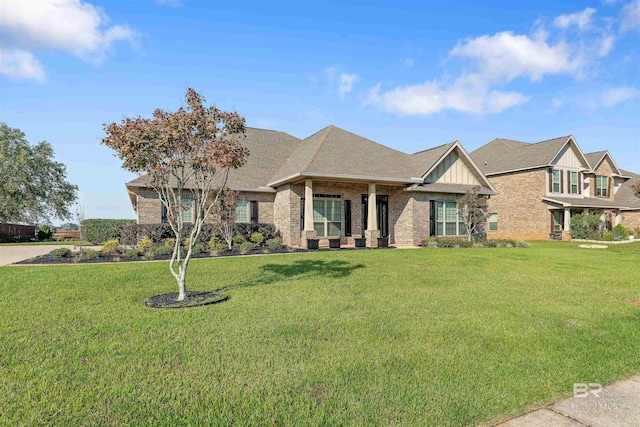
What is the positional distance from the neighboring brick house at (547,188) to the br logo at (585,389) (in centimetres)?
2621

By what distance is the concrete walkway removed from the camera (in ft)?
9.78

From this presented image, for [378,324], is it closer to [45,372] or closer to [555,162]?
[45,372]

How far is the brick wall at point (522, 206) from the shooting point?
27.6 metres

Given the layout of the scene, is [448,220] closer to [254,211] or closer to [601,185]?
[254,211]

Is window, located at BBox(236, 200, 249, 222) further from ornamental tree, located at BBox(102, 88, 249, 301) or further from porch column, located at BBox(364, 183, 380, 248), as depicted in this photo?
ornamental tree, located at BBox(102, 88, 249, 301)

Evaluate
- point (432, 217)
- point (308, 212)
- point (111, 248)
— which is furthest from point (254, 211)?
point (432, 217)

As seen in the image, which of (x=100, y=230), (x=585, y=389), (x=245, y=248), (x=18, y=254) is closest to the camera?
(x=585, y=389)

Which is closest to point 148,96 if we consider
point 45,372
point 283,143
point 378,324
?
point 45,372

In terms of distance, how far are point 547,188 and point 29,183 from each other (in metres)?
51.2

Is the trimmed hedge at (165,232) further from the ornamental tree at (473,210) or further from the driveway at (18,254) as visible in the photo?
the ornamental tree at (473,210)

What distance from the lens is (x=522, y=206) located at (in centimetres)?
2892

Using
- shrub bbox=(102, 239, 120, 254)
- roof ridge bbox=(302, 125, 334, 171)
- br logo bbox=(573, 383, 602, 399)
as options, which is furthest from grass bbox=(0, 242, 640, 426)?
roof ridge bbox=(302, 125, 334, 171)

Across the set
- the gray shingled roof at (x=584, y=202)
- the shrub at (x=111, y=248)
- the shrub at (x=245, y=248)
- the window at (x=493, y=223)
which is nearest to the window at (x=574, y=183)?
the gray shingled roof at (x=584, y=202)

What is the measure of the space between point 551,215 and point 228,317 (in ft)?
96.8
